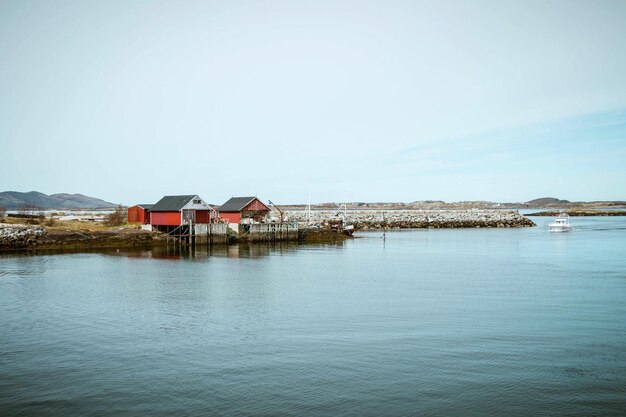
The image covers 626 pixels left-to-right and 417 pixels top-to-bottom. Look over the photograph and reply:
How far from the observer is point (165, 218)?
208ft

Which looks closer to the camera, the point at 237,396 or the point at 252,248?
the point at 237,396

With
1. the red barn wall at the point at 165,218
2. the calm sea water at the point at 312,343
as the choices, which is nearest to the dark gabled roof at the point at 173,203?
the red barn wall at the point at 165,218

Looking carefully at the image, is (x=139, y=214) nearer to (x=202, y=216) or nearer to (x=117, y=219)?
(x=117, y=219)

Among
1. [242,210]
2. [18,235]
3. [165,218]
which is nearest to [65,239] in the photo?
[18,235]

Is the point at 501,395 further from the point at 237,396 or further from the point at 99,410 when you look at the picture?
the point at 99,410

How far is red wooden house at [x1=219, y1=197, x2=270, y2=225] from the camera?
69500 mm

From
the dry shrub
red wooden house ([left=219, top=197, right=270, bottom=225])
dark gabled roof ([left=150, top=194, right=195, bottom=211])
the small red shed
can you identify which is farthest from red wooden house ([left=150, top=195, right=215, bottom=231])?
the dry shrub

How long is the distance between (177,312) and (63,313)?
5.38m

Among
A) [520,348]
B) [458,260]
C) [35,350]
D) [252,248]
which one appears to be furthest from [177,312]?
[252,248]

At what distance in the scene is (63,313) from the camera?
24094 mm

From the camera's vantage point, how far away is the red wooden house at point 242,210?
Result: 69.5 metres

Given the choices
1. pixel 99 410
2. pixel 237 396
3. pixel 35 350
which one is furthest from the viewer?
pixel 35 350

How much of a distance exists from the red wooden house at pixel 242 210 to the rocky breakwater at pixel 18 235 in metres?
23.5

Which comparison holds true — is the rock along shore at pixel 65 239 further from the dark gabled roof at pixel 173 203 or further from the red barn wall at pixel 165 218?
the dark gabled roof at pixel 173 203
